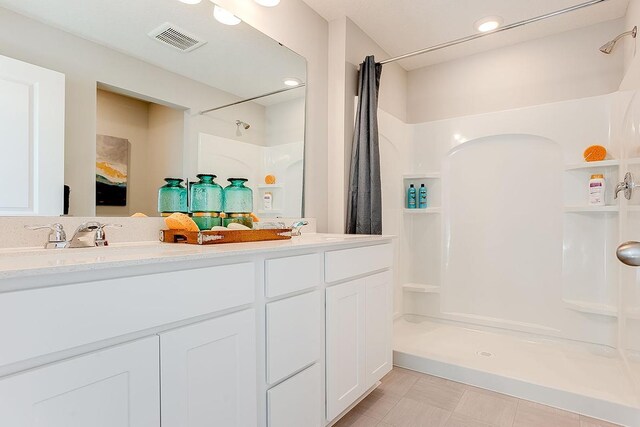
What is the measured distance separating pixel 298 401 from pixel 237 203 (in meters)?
0.94

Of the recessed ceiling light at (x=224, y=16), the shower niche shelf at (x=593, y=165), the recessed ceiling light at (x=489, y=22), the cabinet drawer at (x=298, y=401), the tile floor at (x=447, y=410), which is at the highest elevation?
the recessed ceiling light at (x=489, y=22)

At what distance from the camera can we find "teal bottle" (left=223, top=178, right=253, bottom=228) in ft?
5.64

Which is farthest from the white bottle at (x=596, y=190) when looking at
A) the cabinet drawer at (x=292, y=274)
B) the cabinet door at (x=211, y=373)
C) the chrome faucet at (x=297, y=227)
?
the cabinet door at (x=211, y=373)

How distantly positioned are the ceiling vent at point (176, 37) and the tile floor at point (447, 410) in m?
1.94

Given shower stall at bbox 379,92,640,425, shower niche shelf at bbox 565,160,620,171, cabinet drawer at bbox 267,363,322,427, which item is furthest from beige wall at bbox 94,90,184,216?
shower niche shelf at bbox 565,160,620,171

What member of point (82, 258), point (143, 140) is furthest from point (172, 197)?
point (82, 258)

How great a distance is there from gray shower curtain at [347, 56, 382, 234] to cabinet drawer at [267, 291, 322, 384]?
0.96 meters

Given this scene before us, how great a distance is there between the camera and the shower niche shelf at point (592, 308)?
7.57 feet

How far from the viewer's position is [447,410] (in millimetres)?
1842

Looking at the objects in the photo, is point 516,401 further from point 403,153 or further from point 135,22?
point 135,22

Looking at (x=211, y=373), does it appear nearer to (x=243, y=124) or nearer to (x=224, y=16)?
(x=243, y=124)

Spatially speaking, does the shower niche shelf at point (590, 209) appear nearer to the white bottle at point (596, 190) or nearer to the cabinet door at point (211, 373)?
the white bottle at point (596, 190)

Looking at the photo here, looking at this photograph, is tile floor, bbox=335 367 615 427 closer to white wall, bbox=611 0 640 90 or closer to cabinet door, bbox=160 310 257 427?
cabinet door, bbox=160 310 257 427

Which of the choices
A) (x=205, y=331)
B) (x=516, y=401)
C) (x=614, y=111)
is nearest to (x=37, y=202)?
(x=205, y=331)
